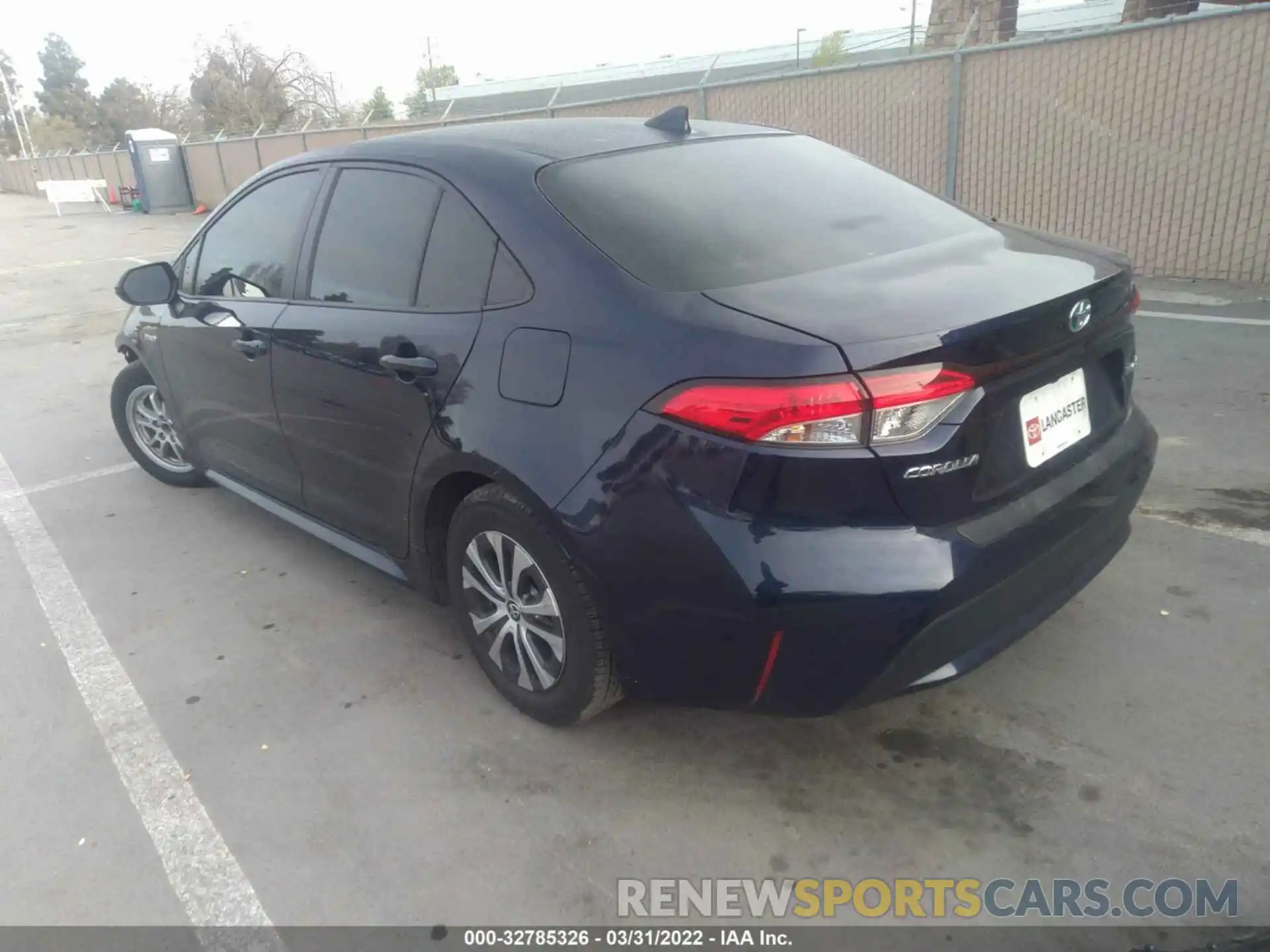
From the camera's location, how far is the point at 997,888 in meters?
2.20

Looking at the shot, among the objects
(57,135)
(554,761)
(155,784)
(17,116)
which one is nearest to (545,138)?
(554,761)

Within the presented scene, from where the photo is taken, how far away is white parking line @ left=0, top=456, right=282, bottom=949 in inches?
91.0

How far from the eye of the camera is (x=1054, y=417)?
2.37m

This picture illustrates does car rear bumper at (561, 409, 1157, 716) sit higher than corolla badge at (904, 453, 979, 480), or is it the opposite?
corolla badge at (904, 453, 979, 480)

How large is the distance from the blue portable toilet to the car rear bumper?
28.0m

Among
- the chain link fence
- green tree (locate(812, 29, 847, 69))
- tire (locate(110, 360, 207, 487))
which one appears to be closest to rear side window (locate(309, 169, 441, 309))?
tire (locate(110, 360, 207, 487))

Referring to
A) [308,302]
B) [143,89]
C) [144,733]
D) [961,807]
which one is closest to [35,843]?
[144,733]

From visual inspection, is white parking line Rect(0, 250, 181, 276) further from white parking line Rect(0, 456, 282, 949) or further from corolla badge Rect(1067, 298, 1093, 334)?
corolla badge Rect(1067, 298, 1093, 334)

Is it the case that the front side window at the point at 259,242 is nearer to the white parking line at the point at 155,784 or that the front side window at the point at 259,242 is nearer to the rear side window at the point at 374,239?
the rear side window at the point at 374,239

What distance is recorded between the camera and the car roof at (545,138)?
2908 millimetres

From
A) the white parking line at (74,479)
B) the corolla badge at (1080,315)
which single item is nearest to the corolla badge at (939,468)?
the corolla badge at (1080,315)

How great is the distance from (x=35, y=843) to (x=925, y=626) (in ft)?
7.83

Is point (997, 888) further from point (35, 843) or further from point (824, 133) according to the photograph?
point (824, 133)

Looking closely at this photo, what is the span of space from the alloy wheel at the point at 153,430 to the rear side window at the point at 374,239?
2.03m
